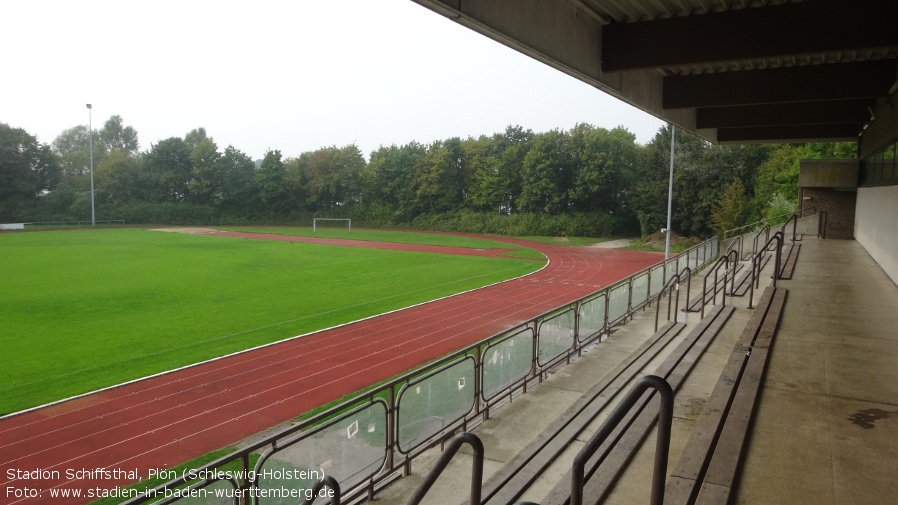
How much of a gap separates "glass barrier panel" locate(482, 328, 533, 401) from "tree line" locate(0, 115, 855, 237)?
3852 cm

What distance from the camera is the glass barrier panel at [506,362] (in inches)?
325

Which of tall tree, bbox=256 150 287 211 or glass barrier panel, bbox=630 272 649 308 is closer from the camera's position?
glass barrier panel, bbox=630 272 649 308

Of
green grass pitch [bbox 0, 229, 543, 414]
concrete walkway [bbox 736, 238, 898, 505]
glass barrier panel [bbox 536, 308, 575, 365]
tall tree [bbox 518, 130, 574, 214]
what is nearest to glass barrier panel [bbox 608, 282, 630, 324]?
glass barrier panel [bbox 536, 308, 575, 365]

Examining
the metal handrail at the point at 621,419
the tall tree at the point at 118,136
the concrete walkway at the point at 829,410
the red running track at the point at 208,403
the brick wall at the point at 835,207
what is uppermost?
the tall tree at the point at 118,136

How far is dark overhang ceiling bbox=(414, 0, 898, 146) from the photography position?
5641mm

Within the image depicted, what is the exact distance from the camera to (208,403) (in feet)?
36.4

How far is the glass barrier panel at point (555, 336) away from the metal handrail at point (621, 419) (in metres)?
6.88

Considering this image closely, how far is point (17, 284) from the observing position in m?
24.3

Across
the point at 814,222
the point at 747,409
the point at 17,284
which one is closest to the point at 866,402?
the point at 747,409

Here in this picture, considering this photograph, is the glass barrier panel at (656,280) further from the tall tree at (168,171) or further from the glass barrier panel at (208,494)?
the tall tree at (168,171)

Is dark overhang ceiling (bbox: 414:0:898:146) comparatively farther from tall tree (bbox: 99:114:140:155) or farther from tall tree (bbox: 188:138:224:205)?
tall tree (bbox: 99:114:140:155)

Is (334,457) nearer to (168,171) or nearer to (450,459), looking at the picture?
(450,459)

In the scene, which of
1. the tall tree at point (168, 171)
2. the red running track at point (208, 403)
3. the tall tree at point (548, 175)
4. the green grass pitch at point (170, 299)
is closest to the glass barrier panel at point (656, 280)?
the red running track at point (208, 403)

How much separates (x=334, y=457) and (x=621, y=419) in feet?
13.7
